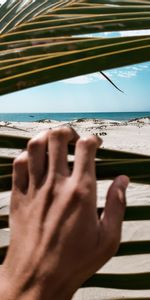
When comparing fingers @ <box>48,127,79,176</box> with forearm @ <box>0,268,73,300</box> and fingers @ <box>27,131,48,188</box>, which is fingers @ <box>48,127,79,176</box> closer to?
fingers @ <box>27,131,48,188</box>

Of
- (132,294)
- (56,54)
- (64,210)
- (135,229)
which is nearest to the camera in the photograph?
(64,210)

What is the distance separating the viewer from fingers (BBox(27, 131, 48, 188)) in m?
0.53

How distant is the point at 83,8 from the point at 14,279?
0.45 m

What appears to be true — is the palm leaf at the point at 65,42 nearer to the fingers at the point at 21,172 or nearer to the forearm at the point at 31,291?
the fingers at the point at 21,172

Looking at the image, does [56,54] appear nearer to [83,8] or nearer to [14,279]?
[83,8]

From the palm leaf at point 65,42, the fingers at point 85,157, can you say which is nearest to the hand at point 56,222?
the fingers at point 85,157

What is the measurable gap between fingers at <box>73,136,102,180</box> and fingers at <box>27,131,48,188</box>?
0.14 ft

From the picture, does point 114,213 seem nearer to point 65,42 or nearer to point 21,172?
point 21,172

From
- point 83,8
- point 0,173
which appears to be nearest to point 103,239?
point 0,173

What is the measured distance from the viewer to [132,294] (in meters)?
1.96

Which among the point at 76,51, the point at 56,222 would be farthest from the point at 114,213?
the point at 76,51

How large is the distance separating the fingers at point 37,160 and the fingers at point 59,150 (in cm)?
1

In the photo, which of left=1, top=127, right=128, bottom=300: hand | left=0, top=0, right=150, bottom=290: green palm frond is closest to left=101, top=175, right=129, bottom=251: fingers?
left=1, top=127, right=128, bottom=300: hand

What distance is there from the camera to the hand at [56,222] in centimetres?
50
